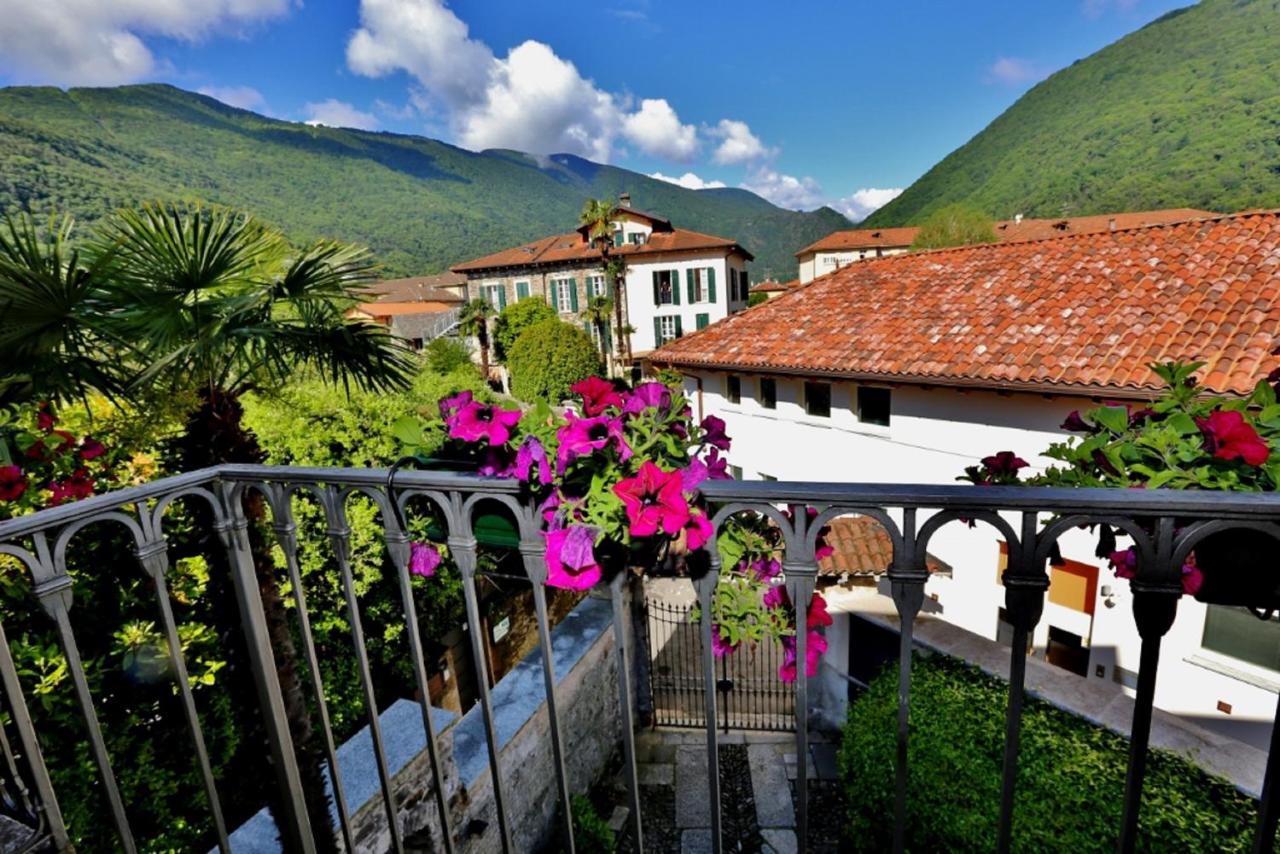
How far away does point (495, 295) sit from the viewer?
110 feet

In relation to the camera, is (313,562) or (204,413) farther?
(313,562)

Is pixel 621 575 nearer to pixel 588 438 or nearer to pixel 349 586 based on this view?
pixel 588 438

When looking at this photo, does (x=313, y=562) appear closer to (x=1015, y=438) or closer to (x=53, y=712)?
(x=53, y=712)

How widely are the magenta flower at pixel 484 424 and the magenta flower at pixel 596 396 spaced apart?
17 centimetres

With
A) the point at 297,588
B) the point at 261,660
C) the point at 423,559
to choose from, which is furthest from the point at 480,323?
the point at 423,559

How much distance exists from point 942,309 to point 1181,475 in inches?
383

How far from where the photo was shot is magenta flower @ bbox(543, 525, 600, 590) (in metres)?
1.19

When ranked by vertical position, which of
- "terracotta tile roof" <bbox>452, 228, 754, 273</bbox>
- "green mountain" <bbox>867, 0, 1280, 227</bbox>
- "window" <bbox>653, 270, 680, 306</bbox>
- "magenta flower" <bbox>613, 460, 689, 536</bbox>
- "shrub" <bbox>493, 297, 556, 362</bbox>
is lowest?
"magenta flower" <bbox>613, 460, 689, 536</bbox>

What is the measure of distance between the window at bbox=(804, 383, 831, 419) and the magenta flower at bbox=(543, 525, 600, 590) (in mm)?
10037

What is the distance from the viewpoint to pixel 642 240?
1225 inches

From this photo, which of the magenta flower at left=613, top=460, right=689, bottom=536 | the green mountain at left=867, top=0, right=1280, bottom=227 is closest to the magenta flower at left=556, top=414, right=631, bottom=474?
the magenta flower at left=613, top=460, right=689, bottom=536

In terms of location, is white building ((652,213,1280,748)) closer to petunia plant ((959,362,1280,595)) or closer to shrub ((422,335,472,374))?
petunia plant ((959,362,1280,595))

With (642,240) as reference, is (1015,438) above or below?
below

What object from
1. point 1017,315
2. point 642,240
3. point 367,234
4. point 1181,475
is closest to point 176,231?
point 1181,475
